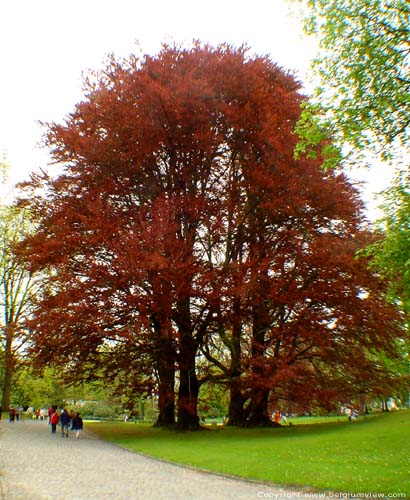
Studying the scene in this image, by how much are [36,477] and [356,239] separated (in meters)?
17.9

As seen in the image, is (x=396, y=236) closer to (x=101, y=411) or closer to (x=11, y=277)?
(x=11, y=277)

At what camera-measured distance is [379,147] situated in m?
13.6

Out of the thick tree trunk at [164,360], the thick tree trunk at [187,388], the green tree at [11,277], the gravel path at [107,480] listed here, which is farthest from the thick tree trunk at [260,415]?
the green tree at [11,277]

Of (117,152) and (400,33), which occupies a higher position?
(117,152)

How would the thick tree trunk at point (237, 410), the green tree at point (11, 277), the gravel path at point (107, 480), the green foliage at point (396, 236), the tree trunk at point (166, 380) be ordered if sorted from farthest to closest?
the green tree at point (11, 277)
the thick tree trunk at point (237, 410)
the tree trunk at point (166, 380)
the green foliage at point (396, 236)
the gravel path at point (107, 480)

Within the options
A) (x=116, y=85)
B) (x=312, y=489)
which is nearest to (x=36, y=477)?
(x=312, y=489)

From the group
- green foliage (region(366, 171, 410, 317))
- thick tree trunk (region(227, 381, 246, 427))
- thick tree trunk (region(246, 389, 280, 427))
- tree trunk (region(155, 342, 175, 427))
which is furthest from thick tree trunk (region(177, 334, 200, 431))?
green foliage (region(366, 171, 410, 317))

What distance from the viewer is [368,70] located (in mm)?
13344

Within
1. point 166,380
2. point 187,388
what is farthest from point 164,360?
point 187,388

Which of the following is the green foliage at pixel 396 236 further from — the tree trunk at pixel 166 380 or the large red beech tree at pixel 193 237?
the tree trunk at pixel 166 380

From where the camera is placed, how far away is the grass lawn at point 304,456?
10.8m

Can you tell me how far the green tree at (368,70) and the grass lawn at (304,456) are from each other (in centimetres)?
786

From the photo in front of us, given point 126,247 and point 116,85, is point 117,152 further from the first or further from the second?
point 126,247

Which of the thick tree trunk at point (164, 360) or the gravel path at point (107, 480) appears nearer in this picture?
the gravel path at point (107, 480)
